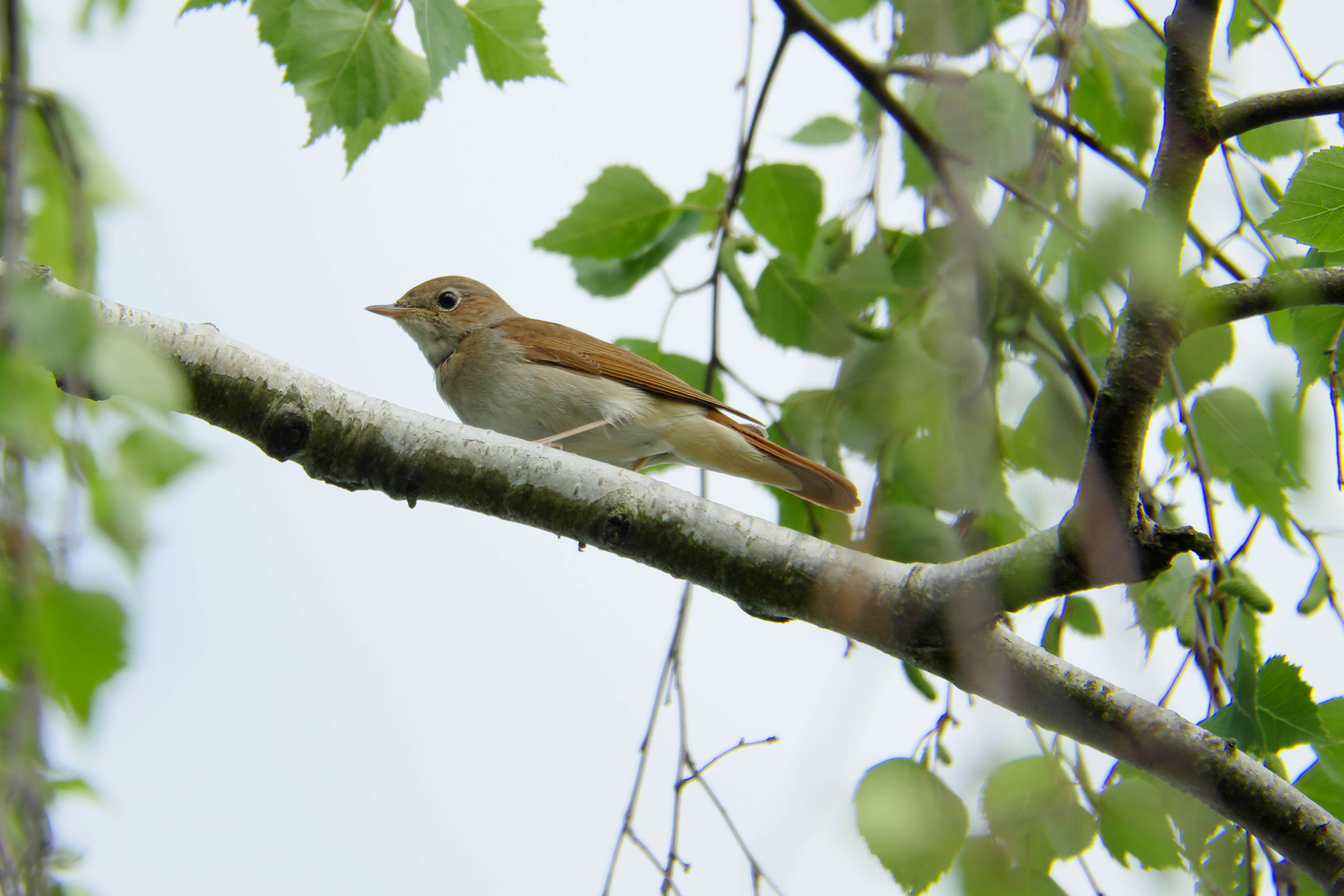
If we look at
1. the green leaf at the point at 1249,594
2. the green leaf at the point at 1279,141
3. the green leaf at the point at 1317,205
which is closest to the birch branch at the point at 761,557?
the green leaf at the point at 1249,594

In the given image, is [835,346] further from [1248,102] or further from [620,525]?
[1248,102]

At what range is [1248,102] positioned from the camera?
1.61m

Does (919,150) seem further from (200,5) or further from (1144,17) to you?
(200,5)

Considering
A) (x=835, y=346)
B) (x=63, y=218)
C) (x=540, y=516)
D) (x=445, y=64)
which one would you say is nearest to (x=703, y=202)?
(x=835, y=346)

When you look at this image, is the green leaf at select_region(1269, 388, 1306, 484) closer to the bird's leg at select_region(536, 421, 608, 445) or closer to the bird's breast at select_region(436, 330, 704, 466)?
the bird's breast at select_region(436, 330, 704, 466)

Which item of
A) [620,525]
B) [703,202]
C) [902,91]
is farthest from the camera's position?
[902,91]

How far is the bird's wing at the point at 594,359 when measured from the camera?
3467 mm

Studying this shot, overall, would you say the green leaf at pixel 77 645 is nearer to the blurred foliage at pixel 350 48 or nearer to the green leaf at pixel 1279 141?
the blurred foliage at pixel 350 48

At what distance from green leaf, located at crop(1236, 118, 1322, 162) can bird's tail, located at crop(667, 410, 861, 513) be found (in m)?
1.83

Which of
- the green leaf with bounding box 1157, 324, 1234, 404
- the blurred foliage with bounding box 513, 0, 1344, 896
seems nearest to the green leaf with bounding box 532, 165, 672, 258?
the blurred foliage with bounding box 513, 0, 1344, 896

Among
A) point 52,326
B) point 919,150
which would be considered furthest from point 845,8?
point 52,326

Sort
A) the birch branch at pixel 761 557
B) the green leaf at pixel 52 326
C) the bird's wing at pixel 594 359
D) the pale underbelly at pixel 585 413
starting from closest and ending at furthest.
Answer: the green leaf at pixel 52 326 → the birch branch at pixel 761 557 → the bird's wing at pixel 594 359 → the pale underbelly at pixel 585 413

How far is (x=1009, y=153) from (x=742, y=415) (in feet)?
4.08

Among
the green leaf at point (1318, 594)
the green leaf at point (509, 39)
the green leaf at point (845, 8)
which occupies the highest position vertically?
the green leaf at point (845, 8)
